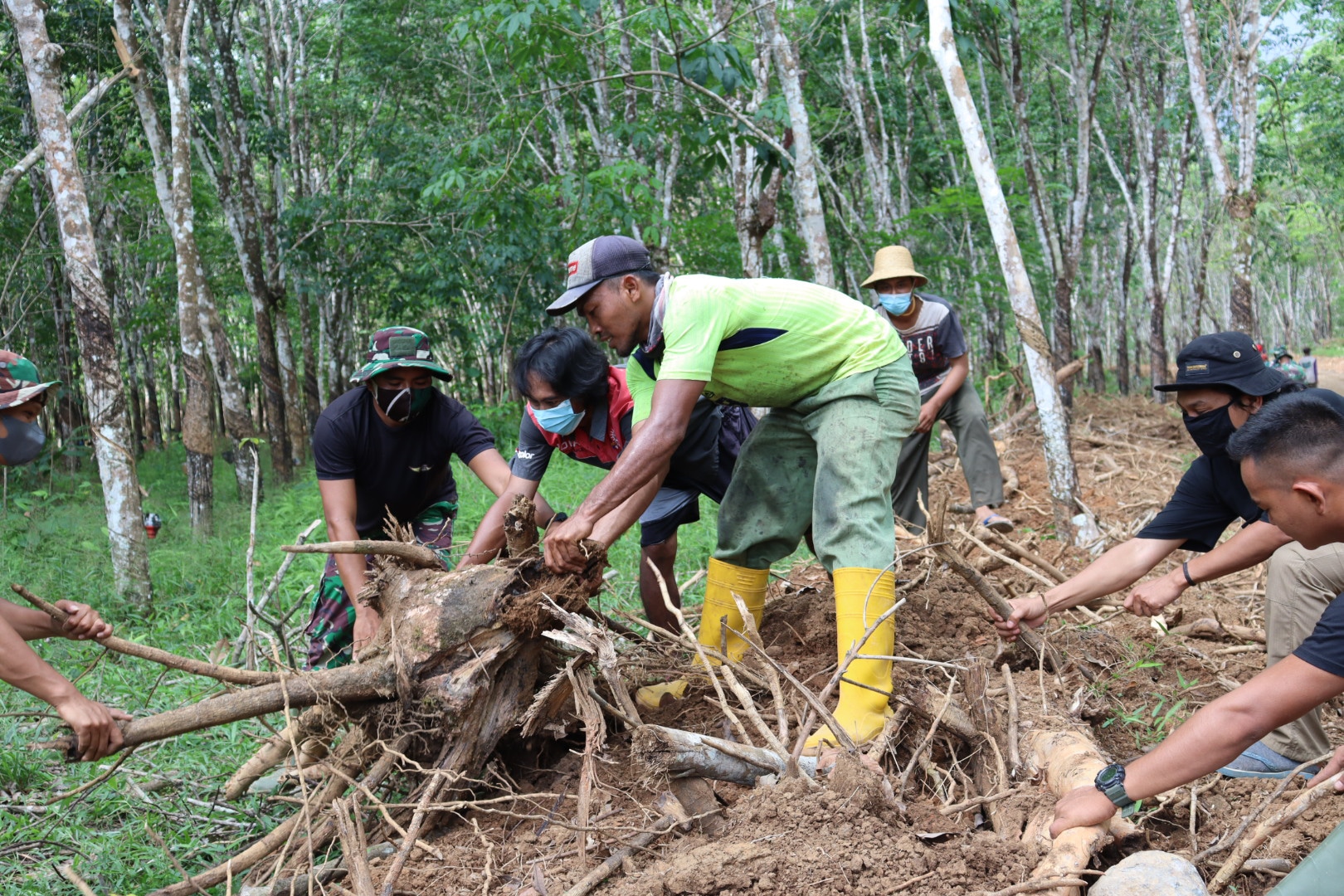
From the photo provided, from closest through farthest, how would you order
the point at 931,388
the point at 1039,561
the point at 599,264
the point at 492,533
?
the point at 599,264
the point at 492,533
the point at 1039,561
the point at 931,388

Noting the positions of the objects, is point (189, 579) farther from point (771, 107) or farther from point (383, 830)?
point (771, 107)

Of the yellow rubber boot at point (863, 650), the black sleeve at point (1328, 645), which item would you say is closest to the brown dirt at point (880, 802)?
the yellow rubber boot at point (863, 650)

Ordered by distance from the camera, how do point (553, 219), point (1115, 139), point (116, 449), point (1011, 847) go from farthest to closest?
point (1115, 139)
point (553, 219)
point (116, 449)
point (1011, 847)

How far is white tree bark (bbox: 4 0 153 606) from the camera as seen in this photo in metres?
6.02

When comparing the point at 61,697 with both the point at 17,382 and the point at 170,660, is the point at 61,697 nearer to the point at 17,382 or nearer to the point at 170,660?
the point at 170,660

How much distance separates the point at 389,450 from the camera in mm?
3820

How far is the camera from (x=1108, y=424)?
1158 cm

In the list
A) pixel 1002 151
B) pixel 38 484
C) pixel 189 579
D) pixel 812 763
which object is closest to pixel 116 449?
pixel 189 579

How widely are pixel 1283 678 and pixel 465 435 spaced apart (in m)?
2.96

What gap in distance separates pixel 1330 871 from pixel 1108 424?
1053cm

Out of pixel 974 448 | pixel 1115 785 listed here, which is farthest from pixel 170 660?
pixel 974 448

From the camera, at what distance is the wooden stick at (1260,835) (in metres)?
2.21

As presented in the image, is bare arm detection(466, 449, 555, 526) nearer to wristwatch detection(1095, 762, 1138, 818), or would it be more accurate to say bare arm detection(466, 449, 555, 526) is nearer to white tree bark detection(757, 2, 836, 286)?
wristwatch detection(1095, 762, 1138, 818)

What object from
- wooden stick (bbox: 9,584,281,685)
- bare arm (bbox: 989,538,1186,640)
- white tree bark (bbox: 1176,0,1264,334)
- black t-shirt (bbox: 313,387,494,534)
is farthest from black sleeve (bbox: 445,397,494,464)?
white tree bark (bbox: 1176,0,1264,334)
